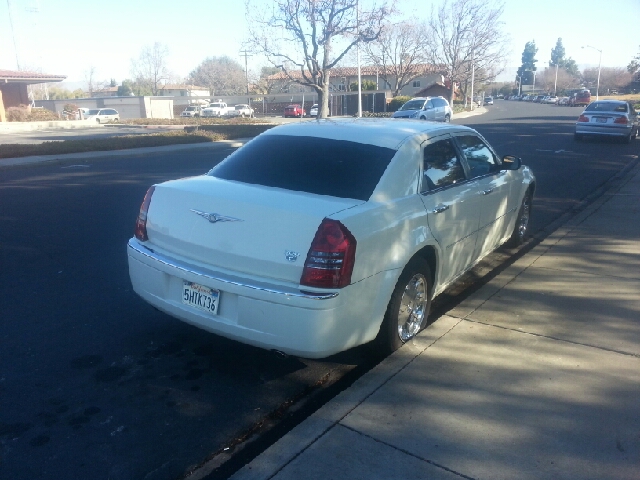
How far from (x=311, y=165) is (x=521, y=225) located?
3808 mm

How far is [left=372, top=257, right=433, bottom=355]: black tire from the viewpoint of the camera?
13.2 ft

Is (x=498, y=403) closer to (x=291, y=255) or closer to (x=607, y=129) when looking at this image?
(x=291, y=255)

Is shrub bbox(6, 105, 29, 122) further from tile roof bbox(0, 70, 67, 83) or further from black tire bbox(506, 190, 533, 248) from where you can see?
black tire bbox(506, 190, 533, 248)

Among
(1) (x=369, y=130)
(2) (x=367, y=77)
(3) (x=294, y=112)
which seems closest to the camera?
(1) (x=369, y=130)

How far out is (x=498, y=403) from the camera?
Answer: 354 cm

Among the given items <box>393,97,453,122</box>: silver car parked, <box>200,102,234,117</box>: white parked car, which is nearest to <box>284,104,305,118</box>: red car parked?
<box>200,102,234,117</box>: white parked car

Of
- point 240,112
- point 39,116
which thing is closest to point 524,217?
point 39,116

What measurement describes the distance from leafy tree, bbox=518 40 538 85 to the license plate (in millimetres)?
165887

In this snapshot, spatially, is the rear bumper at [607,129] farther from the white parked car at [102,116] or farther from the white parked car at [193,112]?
the white parked car at [193,112]

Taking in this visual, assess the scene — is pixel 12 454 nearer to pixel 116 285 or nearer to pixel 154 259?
pixel 154 259

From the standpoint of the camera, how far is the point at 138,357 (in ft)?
14.0

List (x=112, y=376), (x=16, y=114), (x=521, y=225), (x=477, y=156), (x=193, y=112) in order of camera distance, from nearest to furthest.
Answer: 1. (x=112, y=376)
2. (x=477, y=156)
3. (x=521, y=225)
4. (x=16, y=114)
5. (x=193, y=112)

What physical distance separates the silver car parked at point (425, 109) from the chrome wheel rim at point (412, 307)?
2809 cm

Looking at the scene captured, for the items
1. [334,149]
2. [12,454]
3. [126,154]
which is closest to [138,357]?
[12,454]
